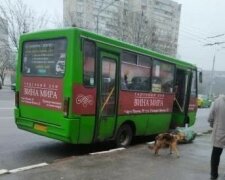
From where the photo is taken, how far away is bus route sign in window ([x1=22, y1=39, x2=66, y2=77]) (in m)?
8.77

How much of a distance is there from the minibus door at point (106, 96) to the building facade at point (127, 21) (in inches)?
1160

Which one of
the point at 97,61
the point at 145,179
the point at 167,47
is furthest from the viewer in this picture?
the point at 167,47

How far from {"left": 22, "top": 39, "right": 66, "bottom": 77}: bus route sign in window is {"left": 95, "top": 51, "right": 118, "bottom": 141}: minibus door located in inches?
36.4

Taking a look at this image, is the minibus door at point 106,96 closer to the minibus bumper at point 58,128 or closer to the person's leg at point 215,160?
the minibus bumper at point 58,128

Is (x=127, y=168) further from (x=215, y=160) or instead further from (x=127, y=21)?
(x=127, y=21)

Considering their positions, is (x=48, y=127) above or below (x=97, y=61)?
below

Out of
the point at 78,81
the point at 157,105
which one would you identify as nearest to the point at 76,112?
the point at 78,81

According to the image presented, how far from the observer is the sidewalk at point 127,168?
7.02 meters

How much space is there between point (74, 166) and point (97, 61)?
2581 millimetres

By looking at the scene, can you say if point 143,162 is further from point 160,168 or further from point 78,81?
point 78,81

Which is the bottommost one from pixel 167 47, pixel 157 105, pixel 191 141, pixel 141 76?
pixel 191 141

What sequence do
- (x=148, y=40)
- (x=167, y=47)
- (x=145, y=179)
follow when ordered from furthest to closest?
(x=167, y=47) → (x=148, y=40) → (x=145, y=179)

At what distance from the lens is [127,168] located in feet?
25.6

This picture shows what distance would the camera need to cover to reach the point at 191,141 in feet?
39.5
